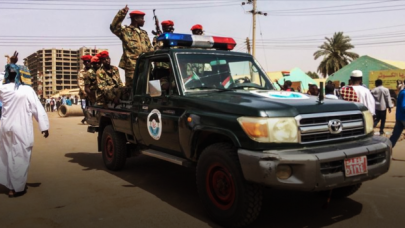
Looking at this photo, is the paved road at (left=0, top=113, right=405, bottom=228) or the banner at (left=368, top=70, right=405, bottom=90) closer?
the paved road at (left=0, top=113, right=405, bottom=228)

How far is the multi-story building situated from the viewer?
11350 cm

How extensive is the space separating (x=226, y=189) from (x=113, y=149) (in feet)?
10.6

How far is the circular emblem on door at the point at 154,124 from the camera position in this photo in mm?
4691

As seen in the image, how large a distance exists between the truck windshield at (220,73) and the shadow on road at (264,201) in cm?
148

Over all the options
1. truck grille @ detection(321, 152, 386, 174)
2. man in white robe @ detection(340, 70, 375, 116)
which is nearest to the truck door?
truck grille @ detection(321, 152, 386, 174)

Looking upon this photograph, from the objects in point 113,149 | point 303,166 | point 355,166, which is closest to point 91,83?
point 113,149

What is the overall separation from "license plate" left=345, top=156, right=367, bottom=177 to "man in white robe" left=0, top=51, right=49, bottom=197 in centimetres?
423

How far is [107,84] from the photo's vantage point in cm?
650

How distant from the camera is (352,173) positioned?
10.8 feet

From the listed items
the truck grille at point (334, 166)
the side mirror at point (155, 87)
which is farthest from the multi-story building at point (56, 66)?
the truck grille at point (334, 166)

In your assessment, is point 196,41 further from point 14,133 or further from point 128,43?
point 14,133

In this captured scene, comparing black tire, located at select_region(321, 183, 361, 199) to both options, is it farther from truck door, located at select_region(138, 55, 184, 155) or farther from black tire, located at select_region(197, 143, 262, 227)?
truck door, located at select_region(138, 55, 184, 155)

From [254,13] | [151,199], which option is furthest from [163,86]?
[254,13]

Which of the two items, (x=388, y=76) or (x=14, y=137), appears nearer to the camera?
(x=14, y=137)
